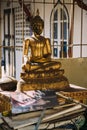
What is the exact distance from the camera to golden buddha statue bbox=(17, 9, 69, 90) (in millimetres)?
2139

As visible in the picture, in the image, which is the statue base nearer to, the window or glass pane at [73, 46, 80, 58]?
glass pane at [73, 46, 80, 58]

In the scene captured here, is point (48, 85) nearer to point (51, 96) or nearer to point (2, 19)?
point (51, 96)

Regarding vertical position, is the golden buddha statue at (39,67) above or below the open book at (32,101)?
above

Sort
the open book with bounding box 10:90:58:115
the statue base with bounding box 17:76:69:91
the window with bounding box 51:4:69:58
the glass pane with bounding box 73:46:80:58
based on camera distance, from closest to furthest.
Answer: the open book with bounding box 10:90:58:115 → the statue base with bounding box 17:76:69:91 → the glass pane with bounding box 73:46:80:58 → the window with bounding box 51:4:69:58

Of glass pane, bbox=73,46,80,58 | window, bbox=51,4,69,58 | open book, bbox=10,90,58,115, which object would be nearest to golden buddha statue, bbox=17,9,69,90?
open book, bbox=10,90,58,115

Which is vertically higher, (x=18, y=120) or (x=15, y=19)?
(x=15, y=19)

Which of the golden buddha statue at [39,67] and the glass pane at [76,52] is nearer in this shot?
the golden buddha statue at [39,67]

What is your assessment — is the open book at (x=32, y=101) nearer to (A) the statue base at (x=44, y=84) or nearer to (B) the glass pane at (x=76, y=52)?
A: (A) the statue base at (x=44, y=84)

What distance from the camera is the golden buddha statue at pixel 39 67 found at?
214 centimetres

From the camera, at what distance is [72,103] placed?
1564 millimetres

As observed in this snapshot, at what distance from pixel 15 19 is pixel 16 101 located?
5023 mm

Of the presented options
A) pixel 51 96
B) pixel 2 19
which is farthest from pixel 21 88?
pixel 2 19

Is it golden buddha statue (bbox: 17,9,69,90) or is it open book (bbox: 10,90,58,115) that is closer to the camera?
open book (bbox: 10,90,58,115)

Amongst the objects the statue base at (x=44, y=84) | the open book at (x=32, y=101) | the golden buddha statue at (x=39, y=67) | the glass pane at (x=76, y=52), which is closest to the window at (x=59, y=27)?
the glass pane at (x=76, y=52)
